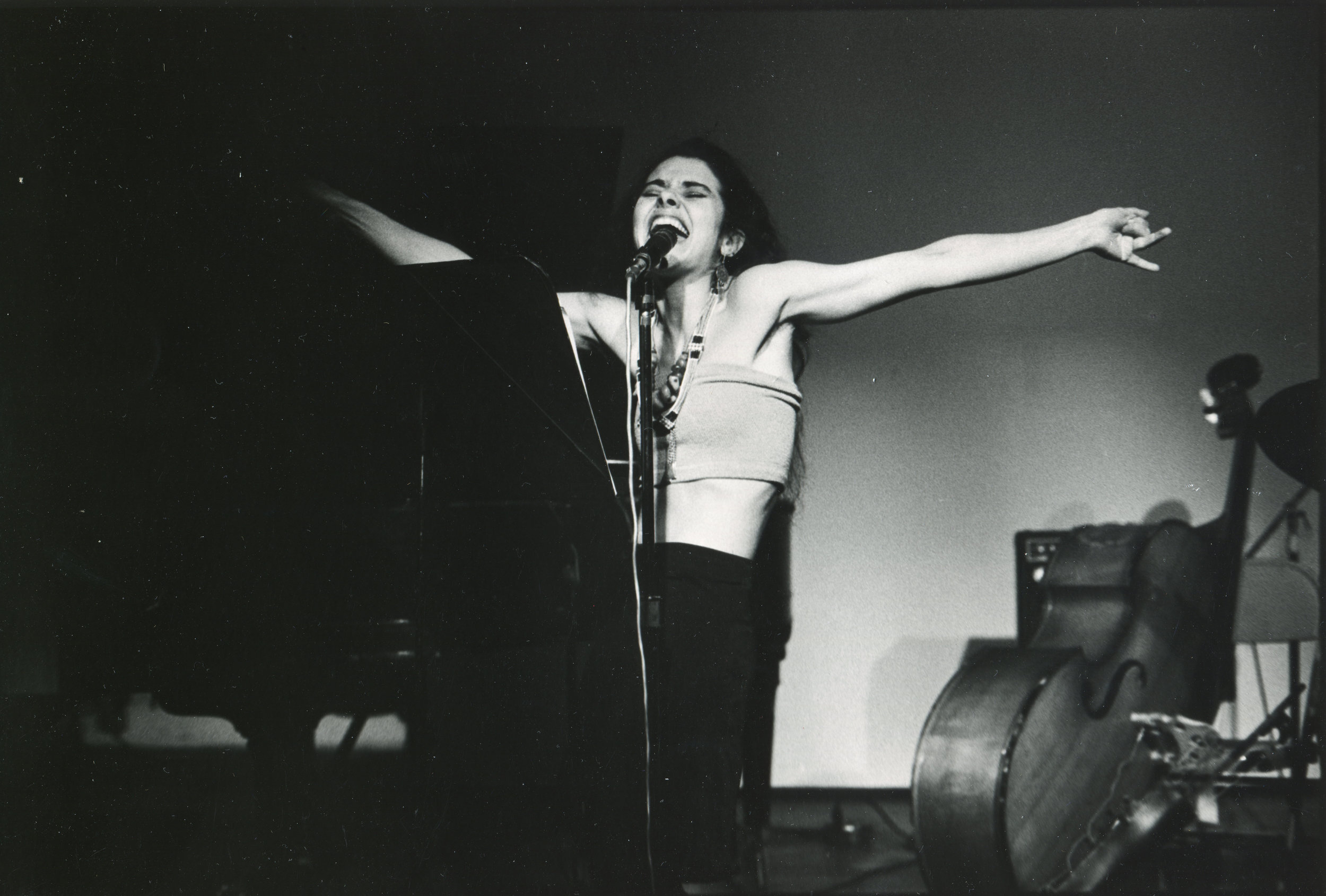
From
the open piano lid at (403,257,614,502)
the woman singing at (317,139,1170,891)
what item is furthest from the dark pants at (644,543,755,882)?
the open piano lid at (403,257,614,502)

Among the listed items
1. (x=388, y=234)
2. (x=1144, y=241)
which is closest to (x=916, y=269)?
(x=1144, y=241)

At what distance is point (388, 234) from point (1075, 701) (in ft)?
4.70

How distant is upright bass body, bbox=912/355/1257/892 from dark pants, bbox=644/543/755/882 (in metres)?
0.33

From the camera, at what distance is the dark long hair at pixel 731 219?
2.04 m

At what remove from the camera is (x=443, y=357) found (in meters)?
1.68

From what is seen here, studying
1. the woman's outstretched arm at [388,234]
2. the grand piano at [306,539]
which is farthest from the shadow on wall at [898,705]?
the woman's outstretched arm at [388,234]

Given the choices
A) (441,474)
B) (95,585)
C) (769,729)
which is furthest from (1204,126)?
(95,585)

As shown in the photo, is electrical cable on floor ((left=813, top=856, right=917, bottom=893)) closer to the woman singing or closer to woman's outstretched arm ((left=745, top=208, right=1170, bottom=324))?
the woman singing

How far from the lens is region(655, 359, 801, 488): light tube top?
71.5 inches

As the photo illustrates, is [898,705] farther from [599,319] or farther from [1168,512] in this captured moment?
[599,319]

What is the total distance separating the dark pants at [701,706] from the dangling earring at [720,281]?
1.73 ft

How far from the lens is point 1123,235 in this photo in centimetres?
179

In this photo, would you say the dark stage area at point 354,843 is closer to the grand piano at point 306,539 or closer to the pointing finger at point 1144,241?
the grand piano at point 306,539

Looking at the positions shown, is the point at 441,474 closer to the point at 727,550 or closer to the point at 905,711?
the point at 727,550
